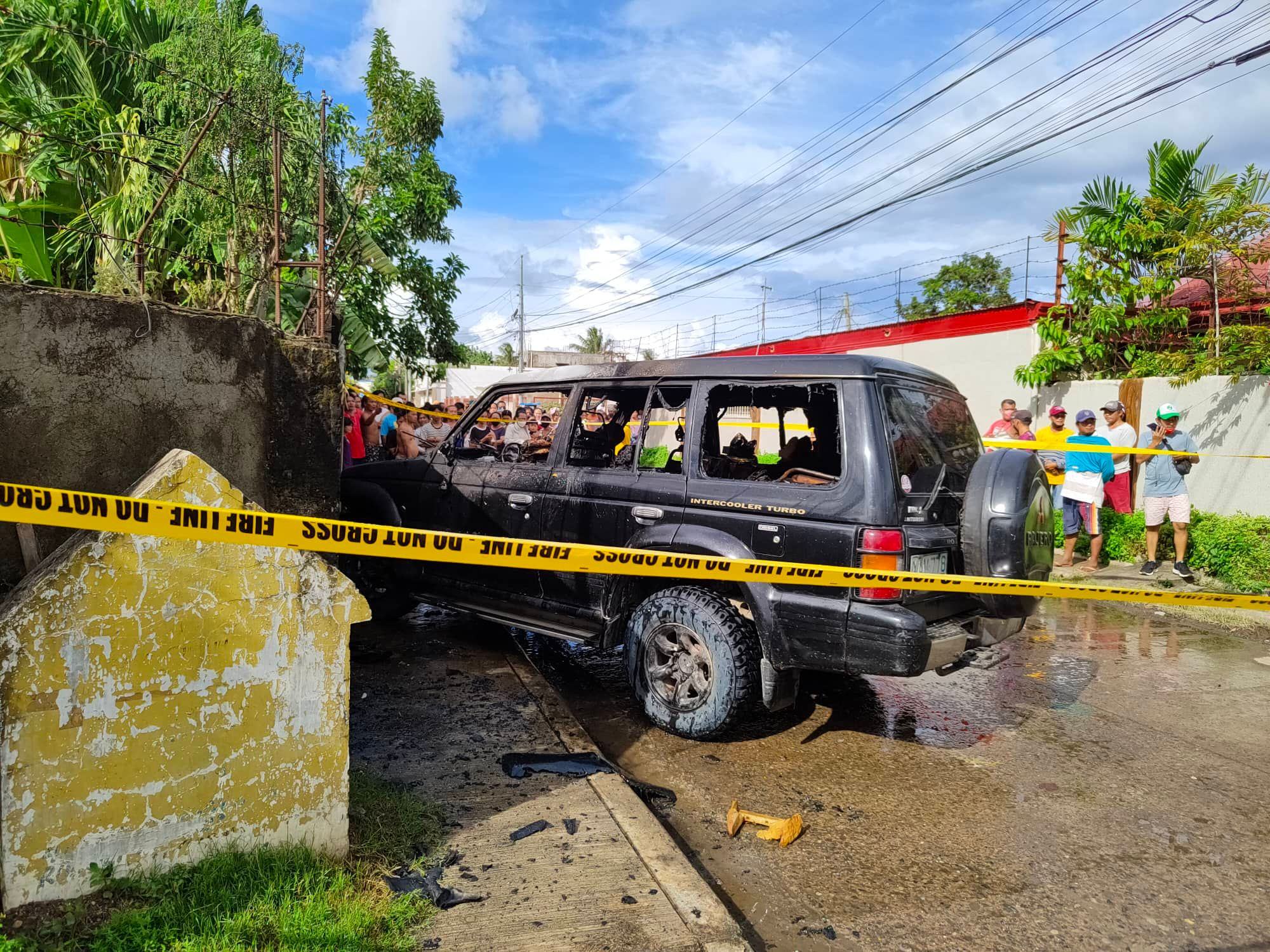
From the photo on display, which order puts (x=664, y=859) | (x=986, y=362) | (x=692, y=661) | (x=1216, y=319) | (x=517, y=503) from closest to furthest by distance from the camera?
(x=664, y=859)
(x=692, y=661)
(x=517, y=503)
(x=1216, y=319)
(x=986, y=362)

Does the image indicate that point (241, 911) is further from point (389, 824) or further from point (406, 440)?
point (406, 440)

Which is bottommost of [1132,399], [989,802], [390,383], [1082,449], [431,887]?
[989,802]

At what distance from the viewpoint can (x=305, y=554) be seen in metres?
2.65

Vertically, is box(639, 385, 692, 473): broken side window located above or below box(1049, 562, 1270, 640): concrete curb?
above

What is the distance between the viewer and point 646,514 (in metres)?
4.34

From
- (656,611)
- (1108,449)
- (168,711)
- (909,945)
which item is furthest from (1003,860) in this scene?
(1108,449)

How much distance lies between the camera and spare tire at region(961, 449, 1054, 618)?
3852mm

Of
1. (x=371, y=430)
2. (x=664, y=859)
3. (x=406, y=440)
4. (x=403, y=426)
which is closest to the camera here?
(x=664, y=859)

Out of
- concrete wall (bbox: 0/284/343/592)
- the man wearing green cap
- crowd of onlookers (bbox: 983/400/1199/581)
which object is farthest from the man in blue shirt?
concrete wall (bbox: 0/284/343/592)

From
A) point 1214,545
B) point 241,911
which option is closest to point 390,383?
point 1214,545

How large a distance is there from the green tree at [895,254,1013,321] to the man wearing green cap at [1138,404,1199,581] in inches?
925

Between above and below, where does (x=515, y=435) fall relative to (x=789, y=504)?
above

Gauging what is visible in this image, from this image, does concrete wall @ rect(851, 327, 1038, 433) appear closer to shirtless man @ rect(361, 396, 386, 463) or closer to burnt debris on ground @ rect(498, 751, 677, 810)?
shirtless man @ rect(361, 396, 386, 463)

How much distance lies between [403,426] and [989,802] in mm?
7110
